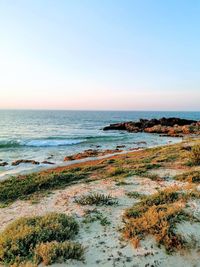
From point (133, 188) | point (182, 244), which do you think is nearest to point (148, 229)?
point (182, 244)

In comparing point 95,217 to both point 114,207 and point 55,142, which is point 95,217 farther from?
point 55,142

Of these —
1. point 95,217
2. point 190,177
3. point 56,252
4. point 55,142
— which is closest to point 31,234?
point 56,252

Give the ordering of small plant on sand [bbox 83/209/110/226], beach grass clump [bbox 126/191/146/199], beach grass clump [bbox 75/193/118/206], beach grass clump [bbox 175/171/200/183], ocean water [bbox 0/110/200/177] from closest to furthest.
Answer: small plant on sand [bbox 83/209/110/226], beach grass clump [bbox 75/193/118/206], beach grass clump [bbox 126/191/146/199], beach grass clump [bbox 175/171/200/183], ocean water [bbox 0/110/200/177]

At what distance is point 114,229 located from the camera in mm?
6695

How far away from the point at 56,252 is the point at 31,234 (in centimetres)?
104

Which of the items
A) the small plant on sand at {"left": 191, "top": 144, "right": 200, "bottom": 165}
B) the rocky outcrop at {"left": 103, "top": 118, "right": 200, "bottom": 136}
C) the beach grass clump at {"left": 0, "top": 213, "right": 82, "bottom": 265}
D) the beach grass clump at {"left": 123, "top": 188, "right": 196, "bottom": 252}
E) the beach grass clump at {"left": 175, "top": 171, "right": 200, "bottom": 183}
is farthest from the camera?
Answer: the rocky outcrop at {"left": 103, "top": 118, "right": 200, "bottom": 136}

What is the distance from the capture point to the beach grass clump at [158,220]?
591 centimetres

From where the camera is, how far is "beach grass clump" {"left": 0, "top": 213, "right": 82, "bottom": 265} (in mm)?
5469

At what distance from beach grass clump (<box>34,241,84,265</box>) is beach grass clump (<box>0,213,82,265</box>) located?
0.18m

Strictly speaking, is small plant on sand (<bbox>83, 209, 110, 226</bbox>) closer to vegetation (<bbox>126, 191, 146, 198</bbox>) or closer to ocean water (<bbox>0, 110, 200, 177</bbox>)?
vegetation (<bbox>126, 191, 146, 198</bbox>)

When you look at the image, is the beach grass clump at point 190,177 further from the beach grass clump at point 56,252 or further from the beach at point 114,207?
the beach grass clump at point 56,252

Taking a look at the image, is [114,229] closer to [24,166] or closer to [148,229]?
[148,229]

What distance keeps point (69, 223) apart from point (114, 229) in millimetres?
1213

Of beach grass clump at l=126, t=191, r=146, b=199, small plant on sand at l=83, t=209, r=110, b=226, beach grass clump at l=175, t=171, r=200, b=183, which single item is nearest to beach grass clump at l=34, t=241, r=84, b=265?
small plant on sand at l=83, t=209, r=110, b=226
